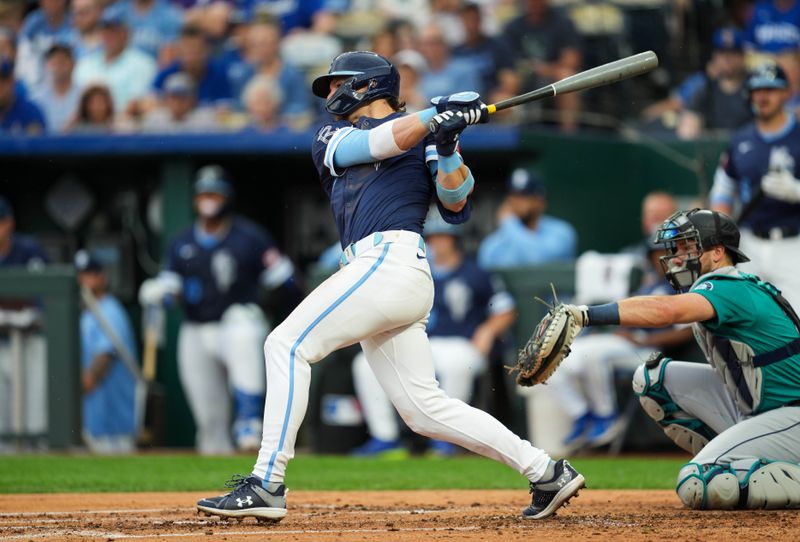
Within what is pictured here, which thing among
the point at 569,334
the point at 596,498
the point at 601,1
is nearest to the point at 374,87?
the point at 569,334

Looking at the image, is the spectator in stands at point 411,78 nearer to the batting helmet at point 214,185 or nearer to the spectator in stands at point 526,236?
the spectator in stands at point 526,236

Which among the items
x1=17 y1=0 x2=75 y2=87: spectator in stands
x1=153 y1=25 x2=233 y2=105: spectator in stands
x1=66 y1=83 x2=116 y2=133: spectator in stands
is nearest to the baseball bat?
x1=153 y1=25 x2=233 y2=105: spectator in stands

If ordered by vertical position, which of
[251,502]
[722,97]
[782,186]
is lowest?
[251,502]

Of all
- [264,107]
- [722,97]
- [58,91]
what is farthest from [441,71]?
[58,91]

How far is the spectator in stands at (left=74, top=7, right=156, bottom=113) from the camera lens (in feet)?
41.2

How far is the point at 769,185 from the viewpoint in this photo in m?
8.11

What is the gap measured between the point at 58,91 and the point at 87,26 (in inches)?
37.7

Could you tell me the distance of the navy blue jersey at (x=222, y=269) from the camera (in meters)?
10.6

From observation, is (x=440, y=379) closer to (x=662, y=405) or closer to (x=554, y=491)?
(x=662, y=405)

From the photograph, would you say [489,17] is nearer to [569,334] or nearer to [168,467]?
[168,467]

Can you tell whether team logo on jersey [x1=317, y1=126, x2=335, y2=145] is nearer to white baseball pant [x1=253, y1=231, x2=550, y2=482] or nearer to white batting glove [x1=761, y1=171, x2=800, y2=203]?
white baseball pant [x1=253, y1=231, x2=550, y2=482]

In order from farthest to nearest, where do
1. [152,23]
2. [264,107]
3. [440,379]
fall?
[152,23]
[264,107]
[440,379]

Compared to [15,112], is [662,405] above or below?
below

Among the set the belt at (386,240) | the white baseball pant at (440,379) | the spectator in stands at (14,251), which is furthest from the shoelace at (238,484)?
the spectator in stands at (14,251)
